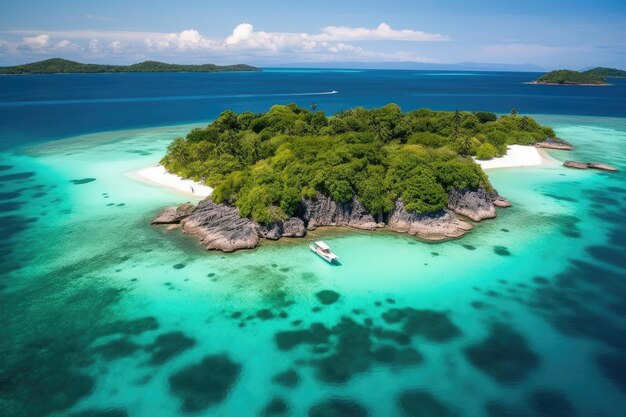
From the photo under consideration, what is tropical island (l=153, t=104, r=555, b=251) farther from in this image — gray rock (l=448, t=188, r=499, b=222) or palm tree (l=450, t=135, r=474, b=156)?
palm tree (l=450, t=135, r=474, b=156)

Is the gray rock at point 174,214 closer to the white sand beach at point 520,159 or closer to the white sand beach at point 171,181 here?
the white sand beach at point 171,181

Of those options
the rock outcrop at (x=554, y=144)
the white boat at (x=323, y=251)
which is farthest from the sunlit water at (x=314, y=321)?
the rock outcrop at (x=554, y=144)

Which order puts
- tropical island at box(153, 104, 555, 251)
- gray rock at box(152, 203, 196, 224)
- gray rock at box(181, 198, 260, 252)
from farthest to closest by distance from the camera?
gray rock at box(152, 203, 196, 224) → tropical island at box(153, 104, 555, 251) → gray rock at box(181, 198, 260, 252)

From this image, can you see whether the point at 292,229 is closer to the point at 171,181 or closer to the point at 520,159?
the point at 171,181

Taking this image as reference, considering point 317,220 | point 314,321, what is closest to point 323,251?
point 317,220

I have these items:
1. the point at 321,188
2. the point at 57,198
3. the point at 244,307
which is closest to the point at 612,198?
the point at 321,188

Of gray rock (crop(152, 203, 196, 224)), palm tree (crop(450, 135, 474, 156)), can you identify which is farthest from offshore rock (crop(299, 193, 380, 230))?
palm tree (crop(450, 135, 474, 156))
